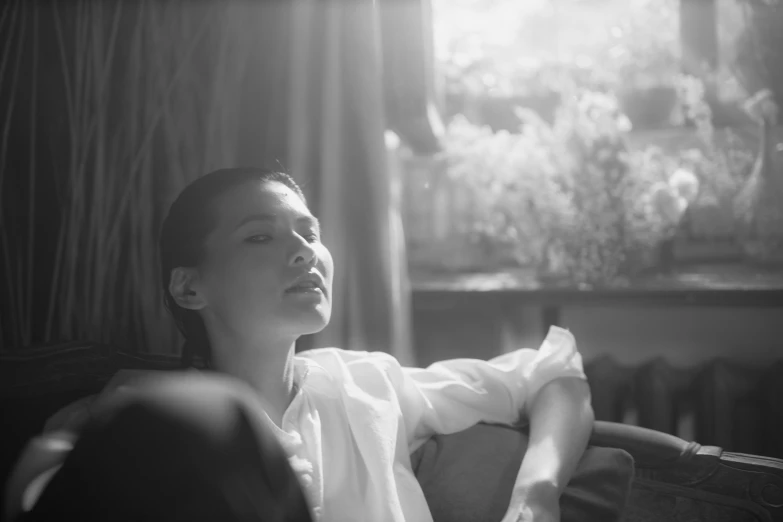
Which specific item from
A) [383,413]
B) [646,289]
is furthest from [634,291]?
[383,413]

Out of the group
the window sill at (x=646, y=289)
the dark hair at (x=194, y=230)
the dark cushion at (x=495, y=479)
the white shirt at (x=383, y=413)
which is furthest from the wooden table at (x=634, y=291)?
the dark hair at (x=194, y=230)

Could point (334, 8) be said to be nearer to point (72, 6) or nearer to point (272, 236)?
point (72, 6)

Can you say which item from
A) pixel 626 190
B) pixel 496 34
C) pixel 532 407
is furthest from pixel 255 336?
pixel 496 34

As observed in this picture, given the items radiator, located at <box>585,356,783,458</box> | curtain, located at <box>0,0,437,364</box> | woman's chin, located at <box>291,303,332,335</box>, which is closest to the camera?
woman's chin, located at <box>291,303,332,335</box>

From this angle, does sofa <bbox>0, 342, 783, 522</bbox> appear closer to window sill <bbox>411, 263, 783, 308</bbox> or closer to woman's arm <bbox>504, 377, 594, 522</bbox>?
woman's arm <bbox>504, 377, 594, 522</bbox>

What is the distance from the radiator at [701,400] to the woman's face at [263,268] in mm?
846

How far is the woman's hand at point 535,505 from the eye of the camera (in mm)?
825

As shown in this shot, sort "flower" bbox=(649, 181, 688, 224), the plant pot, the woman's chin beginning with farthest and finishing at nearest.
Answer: the plant pot → "flower" bbox=(649, 181, 688, 224) → the woman's chin

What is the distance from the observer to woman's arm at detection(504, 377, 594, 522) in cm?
84

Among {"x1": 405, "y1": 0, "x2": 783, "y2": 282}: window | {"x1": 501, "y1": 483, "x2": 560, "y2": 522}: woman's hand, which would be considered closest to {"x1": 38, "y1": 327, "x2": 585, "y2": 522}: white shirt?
{"x1": 501, "y1": 483, "x2": 560, "y2": 522}: woman's hand

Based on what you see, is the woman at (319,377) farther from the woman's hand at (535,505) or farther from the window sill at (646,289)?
the window sill at (646,289)

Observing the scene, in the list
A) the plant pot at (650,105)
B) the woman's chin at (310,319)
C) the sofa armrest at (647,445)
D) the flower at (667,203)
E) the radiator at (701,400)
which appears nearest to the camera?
the woman's chin at (310,319)

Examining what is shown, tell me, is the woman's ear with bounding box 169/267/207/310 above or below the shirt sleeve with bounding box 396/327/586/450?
above

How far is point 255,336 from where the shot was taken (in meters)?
0.85
